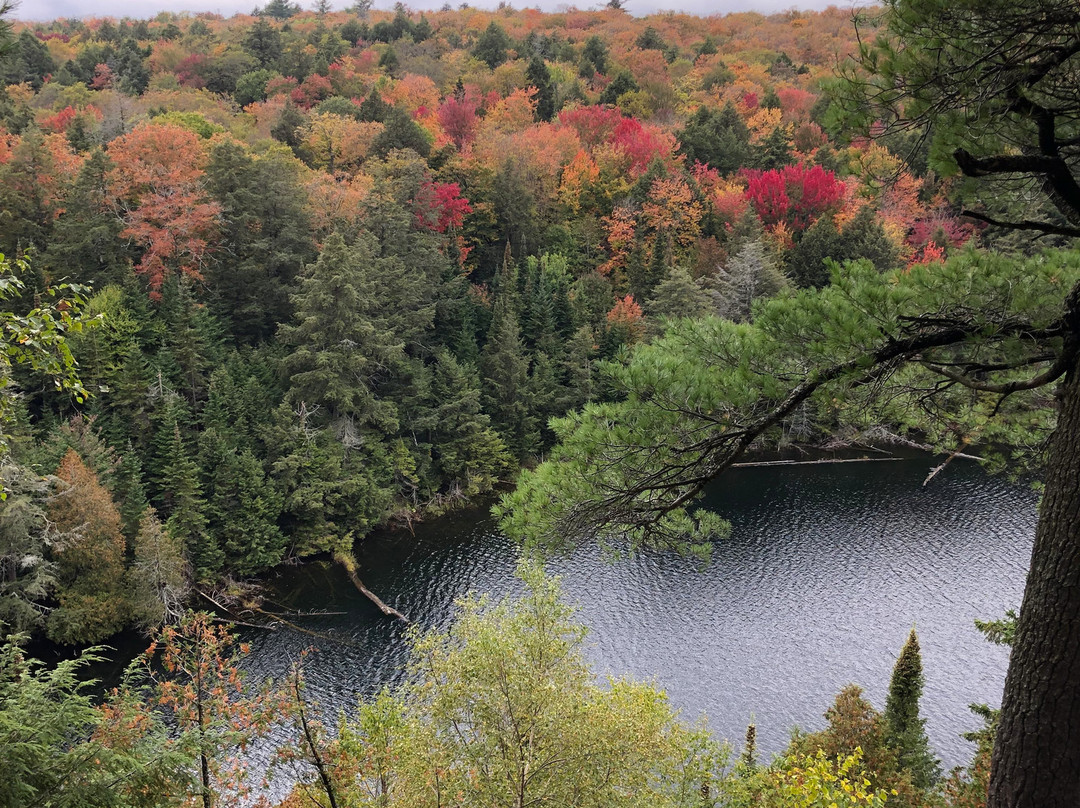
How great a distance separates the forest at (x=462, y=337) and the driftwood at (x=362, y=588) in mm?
1503

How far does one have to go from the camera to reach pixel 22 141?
24297mm

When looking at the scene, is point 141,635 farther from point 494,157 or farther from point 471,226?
point 494,157

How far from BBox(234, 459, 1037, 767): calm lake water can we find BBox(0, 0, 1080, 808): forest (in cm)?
191

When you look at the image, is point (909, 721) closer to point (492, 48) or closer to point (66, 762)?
point (66, 762)

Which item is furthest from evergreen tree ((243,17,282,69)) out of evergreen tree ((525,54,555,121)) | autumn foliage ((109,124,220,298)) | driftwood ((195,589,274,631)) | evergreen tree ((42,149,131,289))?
driftwood ((195,589,274,631))

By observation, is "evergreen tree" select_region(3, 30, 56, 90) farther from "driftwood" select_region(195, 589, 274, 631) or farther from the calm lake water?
the calm lake water

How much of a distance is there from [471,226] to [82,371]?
18.1 meters

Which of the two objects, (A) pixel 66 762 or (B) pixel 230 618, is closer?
(A) pixel 66 762

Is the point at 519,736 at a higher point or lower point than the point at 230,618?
higher

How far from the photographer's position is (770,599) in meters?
20.8

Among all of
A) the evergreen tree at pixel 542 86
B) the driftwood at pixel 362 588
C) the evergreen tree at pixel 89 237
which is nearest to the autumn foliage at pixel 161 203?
the evergreen tree at pixel 89 237

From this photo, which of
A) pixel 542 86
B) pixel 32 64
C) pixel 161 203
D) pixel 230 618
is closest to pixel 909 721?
pixel 230 618

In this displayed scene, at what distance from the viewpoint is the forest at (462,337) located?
4500 mm

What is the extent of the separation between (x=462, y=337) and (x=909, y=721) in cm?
2168
